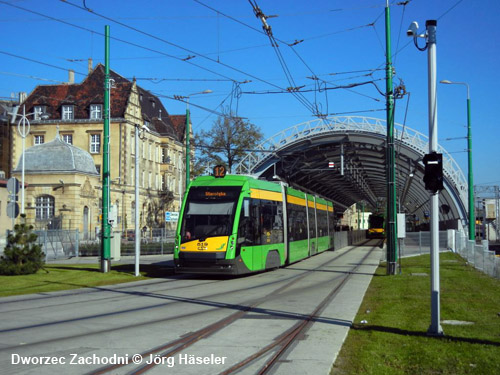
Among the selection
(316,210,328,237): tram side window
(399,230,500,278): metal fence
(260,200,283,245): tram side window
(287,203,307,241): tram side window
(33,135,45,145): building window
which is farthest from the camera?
(33,135,45,145): building window

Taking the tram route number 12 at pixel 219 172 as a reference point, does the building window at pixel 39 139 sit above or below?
above

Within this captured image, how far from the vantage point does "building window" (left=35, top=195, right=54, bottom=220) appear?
162ft

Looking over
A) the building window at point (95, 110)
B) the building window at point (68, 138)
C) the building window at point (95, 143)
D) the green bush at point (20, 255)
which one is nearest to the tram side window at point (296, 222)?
the green bush at point (20, 255)

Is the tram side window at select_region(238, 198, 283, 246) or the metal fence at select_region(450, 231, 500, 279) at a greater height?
the tram side window at select_region(238, 198, 283, 246)

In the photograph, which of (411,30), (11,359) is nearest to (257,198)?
(411,30)

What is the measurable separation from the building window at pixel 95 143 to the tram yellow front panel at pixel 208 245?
47.0 m

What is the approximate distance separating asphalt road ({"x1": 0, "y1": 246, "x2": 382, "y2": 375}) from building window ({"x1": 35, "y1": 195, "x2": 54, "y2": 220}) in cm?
3281

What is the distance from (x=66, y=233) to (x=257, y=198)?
710 inches

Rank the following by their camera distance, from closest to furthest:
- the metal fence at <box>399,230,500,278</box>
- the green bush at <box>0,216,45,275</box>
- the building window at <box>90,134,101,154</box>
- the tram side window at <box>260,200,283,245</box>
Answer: the metal fence at <box>399,230,500,278</box>
the green bush at <box>0,216,45,275</box>
the tram side window at <box>260,200,283,245</box>
the building window at <box>90,134,101,154</box>

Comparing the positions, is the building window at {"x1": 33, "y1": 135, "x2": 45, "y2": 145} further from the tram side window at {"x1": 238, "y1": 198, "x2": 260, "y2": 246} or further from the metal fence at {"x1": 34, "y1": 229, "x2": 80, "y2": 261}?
the tram side window at {"x1": 238, "y1": 198, "x2": 260, "y2": 246}

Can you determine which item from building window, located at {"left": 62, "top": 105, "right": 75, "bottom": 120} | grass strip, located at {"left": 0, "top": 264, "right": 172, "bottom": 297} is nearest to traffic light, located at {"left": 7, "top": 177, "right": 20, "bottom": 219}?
grass strip, located at {"left": 0, "top": 264, "right": 172, "bottom": 297}

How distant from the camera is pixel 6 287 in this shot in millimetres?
18703

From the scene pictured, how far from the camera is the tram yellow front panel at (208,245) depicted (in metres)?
19.8

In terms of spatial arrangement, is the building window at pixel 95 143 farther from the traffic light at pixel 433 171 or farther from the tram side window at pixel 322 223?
the traffic light at pixel 433 171
